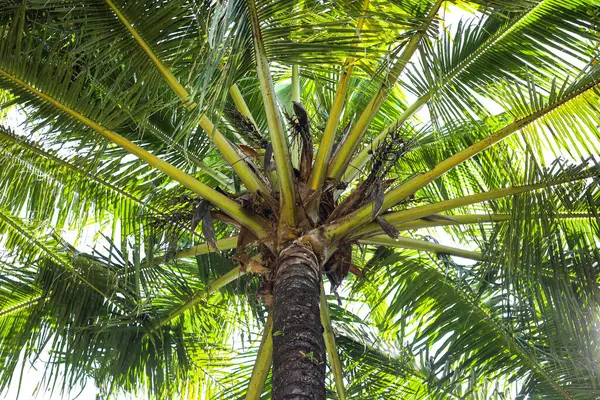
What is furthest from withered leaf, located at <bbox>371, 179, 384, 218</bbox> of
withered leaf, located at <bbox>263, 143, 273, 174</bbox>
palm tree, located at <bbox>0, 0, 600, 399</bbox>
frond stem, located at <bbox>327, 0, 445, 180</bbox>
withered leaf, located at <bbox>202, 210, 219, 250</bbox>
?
withered leaf, located at <bbox>202, 210, 219, 250</bbox>

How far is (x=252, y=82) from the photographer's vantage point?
6125mm

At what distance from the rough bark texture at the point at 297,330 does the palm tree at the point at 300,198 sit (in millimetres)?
14

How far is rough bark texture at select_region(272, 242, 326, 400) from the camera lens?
2834mm

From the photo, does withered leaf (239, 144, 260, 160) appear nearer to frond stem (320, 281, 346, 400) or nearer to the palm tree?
the palm tree

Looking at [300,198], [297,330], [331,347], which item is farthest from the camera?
[331,347]

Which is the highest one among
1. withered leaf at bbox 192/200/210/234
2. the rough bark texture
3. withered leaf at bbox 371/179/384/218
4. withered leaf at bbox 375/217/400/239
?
withered leaf at bbox 192/200/210/234

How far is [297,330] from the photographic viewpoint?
3111 mm

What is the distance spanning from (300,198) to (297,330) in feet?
3.67

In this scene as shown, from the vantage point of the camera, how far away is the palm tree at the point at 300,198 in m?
3.99

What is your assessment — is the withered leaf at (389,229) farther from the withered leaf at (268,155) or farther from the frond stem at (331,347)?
the frond stem at (331,347)

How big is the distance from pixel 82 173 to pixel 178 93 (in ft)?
3.74

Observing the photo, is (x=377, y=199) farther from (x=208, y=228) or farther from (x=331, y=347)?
(x=331, y=347)

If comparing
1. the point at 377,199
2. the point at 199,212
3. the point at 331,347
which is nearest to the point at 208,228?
the point at 199,212

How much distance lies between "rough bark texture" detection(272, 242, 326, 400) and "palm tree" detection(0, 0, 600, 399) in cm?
1
